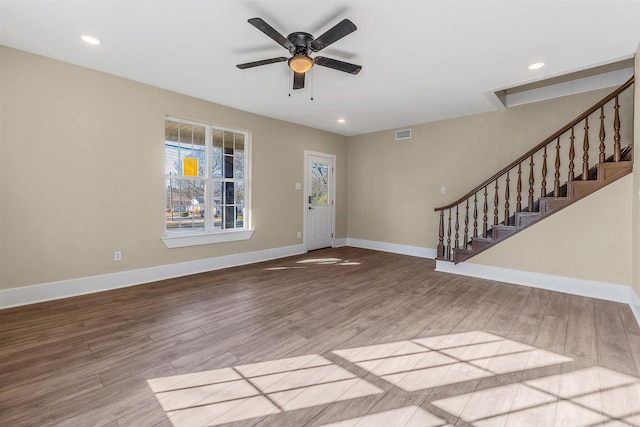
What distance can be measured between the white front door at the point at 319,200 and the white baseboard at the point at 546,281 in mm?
2655

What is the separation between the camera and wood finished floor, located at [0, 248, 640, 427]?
5.30 ft

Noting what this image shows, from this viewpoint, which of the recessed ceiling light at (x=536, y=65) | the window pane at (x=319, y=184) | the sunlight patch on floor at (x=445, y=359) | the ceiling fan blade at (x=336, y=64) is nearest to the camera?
the sunlight patch on floor at (x=445, y=359)

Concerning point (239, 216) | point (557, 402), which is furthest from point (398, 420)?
point (239, 216)

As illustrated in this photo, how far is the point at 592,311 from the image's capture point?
3061 mm

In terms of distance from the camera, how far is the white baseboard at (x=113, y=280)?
312cm

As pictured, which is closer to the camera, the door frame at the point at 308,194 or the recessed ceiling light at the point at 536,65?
the recessed ceiling light at the point at 536,65

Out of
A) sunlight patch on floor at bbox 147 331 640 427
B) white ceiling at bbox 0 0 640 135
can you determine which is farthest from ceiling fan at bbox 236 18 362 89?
sunlight patch on floor at bbox 147 331 640 427

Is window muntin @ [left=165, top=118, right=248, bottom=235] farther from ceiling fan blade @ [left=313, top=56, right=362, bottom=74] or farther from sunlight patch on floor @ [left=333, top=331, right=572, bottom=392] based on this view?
sunlight patch on floor @ [left=333, top=331, right=572, bottom=392]

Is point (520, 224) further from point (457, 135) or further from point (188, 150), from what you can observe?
point (188, 150)

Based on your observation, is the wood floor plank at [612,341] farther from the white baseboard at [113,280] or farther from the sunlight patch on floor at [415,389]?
the white baseboard at [113,280]

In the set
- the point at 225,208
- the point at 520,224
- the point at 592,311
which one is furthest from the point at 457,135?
the point at 225,208

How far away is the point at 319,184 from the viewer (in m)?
6.55

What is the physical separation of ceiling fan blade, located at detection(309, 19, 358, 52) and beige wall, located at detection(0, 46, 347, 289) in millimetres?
2684

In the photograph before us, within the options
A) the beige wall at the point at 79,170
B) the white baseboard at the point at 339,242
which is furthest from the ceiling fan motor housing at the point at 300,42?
the white baseboard at the point at 339,242
